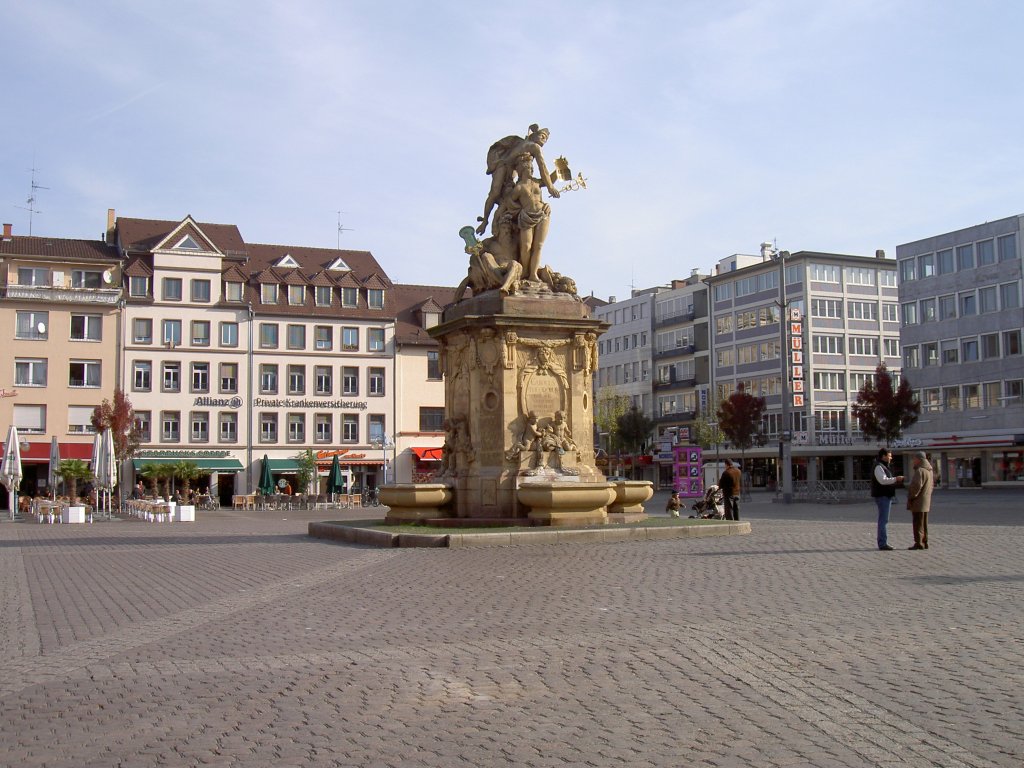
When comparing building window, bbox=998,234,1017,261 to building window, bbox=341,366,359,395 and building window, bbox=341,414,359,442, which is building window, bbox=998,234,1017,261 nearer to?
building window, bbox=341,366,359,395

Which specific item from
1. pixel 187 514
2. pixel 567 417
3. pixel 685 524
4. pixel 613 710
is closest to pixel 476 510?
pixel 567 417

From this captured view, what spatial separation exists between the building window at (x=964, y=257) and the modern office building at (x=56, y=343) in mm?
54032

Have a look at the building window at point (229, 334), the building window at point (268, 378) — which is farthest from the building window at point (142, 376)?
the building window at point (268, 378)

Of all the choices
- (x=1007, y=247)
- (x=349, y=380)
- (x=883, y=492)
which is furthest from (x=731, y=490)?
Answer: (x=1007, y=247)

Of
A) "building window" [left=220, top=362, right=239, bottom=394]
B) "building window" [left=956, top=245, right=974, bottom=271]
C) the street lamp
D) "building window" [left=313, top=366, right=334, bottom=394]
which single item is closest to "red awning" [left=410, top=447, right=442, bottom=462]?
the street lamp

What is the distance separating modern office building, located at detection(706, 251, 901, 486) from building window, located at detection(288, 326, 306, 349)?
34.9 m

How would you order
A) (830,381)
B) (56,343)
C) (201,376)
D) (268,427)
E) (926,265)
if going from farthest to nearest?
(830,381), (926,265), (268,427), (201,376), (56,343)

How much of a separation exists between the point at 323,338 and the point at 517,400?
55.3m

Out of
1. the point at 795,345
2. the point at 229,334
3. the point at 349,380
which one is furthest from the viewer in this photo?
the point at 349,380

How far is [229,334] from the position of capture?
72.9 meters

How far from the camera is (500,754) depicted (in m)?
6.12

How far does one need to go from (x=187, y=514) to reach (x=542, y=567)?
30.9m

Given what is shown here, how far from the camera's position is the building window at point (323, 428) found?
244 ft

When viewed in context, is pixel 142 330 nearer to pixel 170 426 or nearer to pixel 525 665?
pixel 170 426
